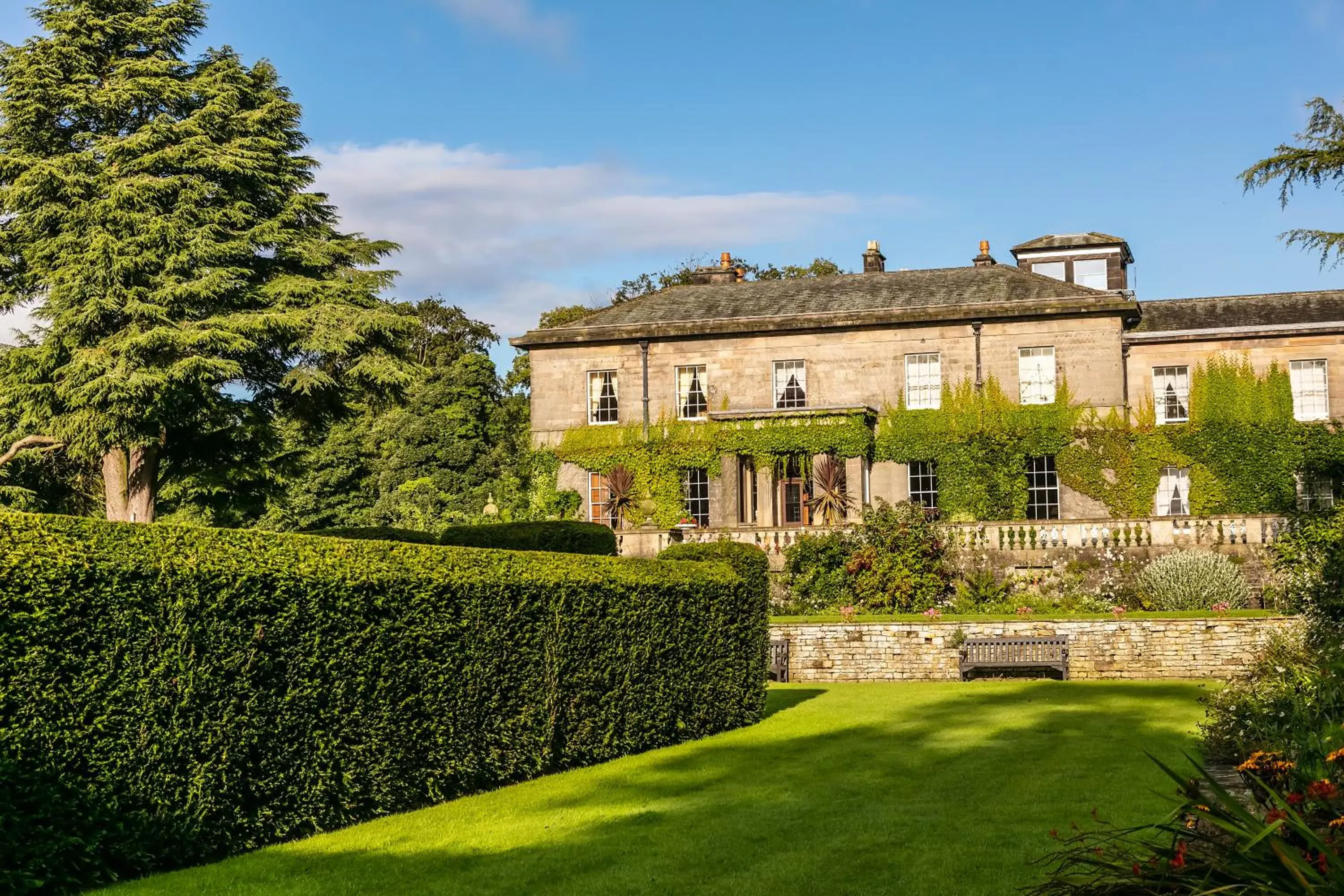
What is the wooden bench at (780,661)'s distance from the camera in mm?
24703

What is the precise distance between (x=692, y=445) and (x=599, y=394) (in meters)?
3.71

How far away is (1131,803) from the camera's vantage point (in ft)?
35.8

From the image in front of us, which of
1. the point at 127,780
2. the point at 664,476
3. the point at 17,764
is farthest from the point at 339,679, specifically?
the point at 664,476

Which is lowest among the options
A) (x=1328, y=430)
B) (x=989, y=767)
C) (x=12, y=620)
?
(x=989, y=767)

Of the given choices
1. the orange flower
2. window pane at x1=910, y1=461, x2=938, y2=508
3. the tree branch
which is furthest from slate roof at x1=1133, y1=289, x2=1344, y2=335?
the orange flower

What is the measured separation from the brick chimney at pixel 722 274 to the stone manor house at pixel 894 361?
4478mm

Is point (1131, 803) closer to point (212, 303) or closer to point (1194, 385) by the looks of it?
point (212, 303)

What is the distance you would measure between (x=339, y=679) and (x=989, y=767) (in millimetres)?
6427

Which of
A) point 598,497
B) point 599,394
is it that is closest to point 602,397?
point 599,394

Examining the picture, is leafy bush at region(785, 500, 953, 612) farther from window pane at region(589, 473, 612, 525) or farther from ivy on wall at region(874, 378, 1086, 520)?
window pane at region(589, 473, 612, 525)

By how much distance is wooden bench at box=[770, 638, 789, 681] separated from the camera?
81.0 ft

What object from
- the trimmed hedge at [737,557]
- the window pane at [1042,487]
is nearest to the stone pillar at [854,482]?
the window pane at [1042,487]

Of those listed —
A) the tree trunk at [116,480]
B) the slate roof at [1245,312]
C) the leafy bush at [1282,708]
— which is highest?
the slate roof at [1245,312]

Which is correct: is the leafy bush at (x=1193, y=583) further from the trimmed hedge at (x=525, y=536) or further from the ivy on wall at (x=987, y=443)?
the trimmed hedge at (x=525, y=536)
